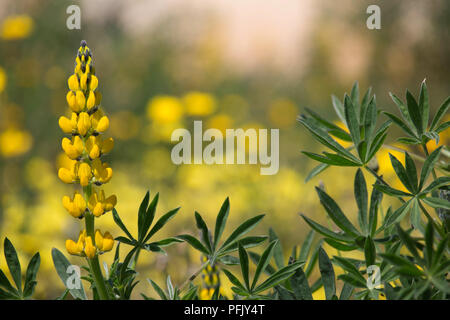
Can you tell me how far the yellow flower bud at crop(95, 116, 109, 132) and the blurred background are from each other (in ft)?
2.79

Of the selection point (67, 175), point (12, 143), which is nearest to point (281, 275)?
point (67, 175)

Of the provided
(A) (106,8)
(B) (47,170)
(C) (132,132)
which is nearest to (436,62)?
(C) (132,132)

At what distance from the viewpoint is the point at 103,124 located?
48cm

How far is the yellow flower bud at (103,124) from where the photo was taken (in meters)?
0.48

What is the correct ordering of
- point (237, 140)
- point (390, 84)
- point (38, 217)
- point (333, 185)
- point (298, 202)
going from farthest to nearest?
1. point (390, 84)
2. point (237, 140)
3. point (333, 185)
4. point (298, 202)
5. point (38, 217)

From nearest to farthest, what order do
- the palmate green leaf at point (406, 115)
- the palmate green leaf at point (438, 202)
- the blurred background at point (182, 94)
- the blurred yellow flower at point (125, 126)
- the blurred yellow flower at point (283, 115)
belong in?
the palmate green leaf at point (438, 202), the palmate green leaf at point (406, 115), the blurred background at point (182, 94), the blurred yellow flower at point (125, 126), the blurred yellow flower at point (283, 115)

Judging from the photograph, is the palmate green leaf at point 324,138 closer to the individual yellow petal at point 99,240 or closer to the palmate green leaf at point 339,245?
the palmate green leaf at point 339,245

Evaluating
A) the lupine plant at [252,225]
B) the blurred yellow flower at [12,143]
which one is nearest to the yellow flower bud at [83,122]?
the lupine plant at [252,225]

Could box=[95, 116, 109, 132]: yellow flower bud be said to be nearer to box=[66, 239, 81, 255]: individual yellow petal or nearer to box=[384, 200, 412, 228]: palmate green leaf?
box=[66, 239, 81, 255]: individual yellow petal

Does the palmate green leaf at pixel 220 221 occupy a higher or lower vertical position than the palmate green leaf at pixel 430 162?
lower

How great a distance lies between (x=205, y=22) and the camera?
184 inches
